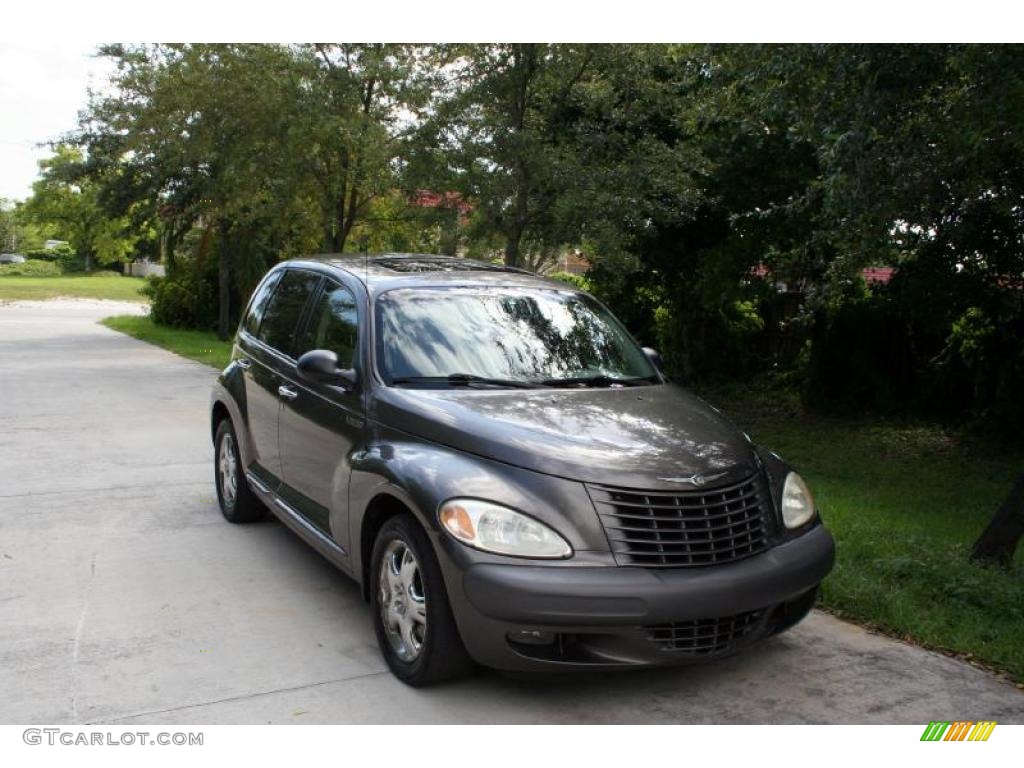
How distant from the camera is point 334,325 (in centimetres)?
555

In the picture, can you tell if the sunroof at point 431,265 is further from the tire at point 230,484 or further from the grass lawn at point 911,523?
the grass lawn at point 911,523

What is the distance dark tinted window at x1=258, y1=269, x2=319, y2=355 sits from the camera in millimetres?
6098

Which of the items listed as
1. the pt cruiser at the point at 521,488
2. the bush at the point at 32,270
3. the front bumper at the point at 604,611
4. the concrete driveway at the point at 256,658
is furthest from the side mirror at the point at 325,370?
the bush at the point at 32,270

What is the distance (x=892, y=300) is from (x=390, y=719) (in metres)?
11.5

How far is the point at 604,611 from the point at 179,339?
21624mm

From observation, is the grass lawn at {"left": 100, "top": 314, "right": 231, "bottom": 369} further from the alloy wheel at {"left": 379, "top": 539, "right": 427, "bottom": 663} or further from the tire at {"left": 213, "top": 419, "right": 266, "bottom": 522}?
the alloy wheel at {"left": 379, "top": 539, "right": 427, "bottom": 663}

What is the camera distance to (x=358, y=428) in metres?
4.87

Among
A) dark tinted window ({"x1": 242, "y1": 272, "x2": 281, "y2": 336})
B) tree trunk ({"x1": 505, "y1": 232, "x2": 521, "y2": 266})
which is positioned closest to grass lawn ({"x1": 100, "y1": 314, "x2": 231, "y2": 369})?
tree trunk ({"x1": 505, "y1": 232, "x2": 521, "y2": 266})

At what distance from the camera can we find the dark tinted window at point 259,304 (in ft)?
22.2

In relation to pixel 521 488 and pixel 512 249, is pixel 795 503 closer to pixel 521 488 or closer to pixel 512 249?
pixel 521 488

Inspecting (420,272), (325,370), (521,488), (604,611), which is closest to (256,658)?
(325,370)

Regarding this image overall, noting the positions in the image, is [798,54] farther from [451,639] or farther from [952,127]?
[451,639]

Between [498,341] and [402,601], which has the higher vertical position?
[498,341]


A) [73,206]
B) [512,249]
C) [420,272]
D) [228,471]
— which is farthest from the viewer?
[73,206]
